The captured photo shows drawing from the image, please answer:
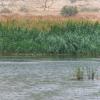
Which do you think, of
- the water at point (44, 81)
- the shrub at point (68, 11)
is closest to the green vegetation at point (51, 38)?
the water at point (44, 81)

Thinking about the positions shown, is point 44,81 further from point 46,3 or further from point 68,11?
point 46,3

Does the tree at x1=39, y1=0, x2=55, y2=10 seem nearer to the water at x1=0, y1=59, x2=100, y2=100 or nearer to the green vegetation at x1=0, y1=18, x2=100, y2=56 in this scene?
the green vegetation at x1=0, y1=18, x2=100, y2=56

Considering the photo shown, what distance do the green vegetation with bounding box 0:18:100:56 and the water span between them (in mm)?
3484

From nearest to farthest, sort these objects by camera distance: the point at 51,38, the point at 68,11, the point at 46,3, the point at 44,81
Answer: the point at 44,81 → the point at 51,38 → the point at 68,11 → the point at 46,3

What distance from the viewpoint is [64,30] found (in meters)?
45.4

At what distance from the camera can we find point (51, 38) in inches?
1722

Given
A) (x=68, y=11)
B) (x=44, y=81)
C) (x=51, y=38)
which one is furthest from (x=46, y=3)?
(x=44, y=81)

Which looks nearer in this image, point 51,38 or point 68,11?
point 51,38

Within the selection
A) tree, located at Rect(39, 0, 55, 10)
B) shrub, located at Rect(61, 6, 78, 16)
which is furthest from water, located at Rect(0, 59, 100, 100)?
tree, located at Rect(39, 0, 55, 10)

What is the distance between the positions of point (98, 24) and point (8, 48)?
6785 mm

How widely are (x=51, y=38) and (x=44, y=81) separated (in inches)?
568

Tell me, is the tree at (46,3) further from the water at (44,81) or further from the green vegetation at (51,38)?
the water at (44,81)

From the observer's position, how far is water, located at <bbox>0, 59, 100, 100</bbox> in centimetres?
2488

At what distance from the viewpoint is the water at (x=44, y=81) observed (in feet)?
81.6
